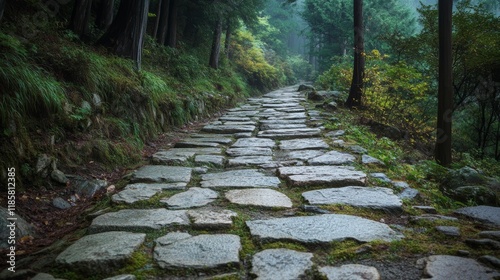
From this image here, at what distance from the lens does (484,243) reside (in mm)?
1839

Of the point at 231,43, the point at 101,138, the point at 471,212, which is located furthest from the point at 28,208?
the point at 231,43

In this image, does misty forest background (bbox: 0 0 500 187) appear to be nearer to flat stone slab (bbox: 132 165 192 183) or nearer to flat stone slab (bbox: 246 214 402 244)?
flat stone slab (bbox: 132 165 192 183)

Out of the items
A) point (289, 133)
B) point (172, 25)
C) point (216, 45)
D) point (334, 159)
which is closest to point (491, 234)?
point (334, 159)

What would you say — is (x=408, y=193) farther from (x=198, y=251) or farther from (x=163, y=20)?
(x=163, y=20)

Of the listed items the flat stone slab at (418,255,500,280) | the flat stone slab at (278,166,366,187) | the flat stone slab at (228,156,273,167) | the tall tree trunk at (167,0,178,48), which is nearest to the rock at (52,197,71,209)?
the flat stone slab at (228,156,273,167)

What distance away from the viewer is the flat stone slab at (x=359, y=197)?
8.15 ft

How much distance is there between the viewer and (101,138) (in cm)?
373

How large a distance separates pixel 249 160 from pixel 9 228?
2.54 meters

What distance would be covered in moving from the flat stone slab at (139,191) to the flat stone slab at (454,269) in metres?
2.12

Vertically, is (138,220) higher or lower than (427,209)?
lower

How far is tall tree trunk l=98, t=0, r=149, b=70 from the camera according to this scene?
5875mm

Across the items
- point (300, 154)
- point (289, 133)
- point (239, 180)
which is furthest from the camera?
point (289, 133)

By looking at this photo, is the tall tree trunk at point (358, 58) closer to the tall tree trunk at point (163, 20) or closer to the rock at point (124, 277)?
the tall tree trunk at point (163, 20)

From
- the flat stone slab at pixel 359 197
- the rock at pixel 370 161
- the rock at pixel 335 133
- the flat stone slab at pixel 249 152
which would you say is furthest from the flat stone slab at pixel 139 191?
the rock at pixel 335 133
